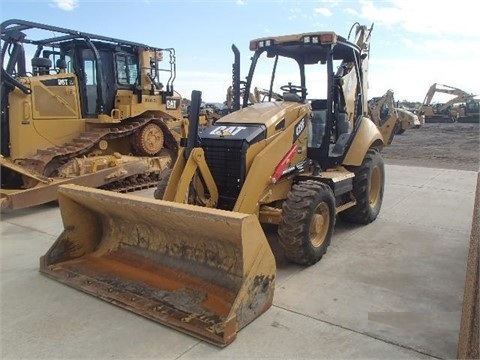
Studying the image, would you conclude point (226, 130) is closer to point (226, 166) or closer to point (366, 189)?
point (226, 166)

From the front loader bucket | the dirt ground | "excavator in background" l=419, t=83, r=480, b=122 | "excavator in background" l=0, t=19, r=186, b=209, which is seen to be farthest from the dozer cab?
"excavator in background" l=419, t=83, r=480, b=122

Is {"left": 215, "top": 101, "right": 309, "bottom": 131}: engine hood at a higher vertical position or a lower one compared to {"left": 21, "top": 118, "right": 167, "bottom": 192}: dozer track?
higher

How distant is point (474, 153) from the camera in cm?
1741

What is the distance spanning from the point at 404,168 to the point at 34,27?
31.3 feet

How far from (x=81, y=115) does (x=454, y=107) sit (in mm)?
34993

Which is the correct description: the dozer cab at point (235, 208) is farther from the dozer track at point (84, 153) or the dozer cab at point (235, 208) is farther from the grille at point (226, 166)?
the dozer track at point (84, 153)

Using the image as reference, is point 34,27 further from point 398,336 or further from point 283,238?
point 398,336

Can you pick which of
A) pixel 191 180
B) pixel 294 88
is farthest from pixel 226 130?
pixel 294 88

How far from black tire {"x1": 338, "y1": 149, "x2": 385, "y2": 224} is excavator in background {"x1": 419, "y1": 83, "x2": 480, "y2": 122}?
31472mm

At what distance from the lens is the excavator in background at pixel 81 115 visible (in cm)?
749

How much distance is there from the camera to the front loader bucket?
3293mm

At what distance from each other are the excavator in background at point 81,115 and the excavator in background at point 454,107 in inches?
1199

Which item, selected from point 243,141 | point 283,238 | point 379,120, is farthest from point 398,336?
point 379,120

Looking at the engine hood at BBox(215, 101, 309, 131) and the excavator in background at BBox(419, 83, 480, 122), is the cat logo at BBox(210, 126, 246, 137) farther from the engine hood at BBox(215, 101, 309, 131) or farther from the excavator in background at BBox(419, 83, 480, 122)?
the excavator in background at BBox(419, 83, 480, 122)
